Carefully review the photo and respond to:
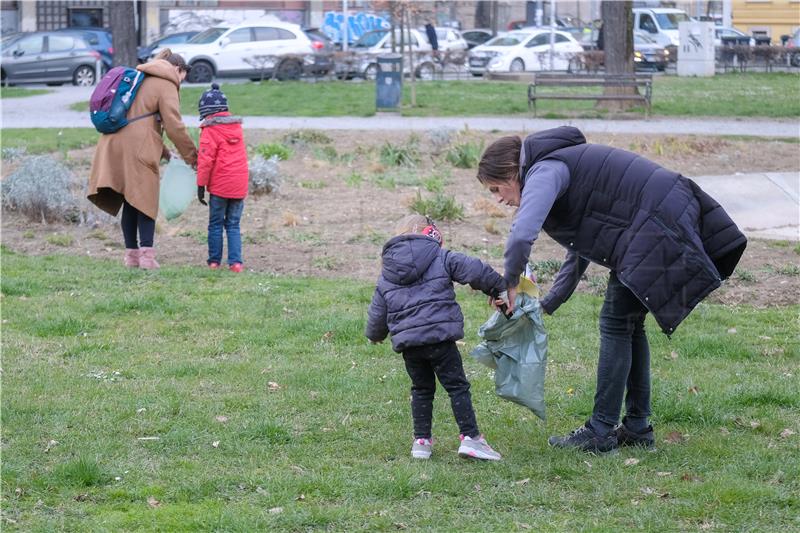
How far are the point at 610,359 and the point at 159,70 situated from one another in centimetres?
499

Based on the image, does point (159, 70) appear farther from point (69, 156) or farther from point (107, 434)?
point (69, 156)

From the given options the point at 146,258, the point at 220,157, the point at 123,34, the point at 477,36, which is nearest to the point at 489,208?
the point at 220,157

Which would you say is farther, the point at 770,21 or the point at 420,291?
the point at 770,21

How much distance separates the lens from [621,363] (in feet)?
16.1

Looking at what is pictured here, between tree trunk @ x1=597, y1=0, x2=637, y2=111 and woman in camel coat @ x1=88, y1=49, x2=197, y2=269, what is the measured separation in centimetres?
1355

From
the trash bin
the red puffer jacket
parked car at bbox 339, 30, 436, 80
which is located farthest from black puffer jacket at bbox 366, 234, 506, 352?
parked car at bbox 339, 30, 436, 80

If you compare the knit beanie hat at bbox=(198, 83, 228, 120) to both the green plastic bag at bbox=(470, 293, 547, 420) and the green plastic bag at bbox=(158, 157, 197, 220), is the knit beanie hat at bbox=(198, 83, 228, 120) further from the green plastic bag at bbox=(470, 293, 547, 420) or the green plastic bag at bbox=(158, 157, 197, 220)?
the green plastic bag at bbox=(470, 293, 547, 420)

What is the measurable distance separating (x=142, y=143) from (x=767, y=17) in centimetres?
4074

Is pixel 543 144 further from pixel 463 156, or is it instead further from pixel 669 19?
pixel 669 19

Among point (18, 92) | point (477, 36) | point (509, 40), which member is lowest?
point (18, 92)

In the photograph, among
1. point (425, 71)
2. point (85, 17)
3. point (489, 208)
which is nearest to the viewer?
point (489, 208)

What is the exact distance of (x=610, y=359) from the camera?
16.2 ft

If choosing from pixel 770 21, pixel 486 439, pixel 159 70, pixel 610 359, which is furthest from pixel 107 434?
pixel 770 21

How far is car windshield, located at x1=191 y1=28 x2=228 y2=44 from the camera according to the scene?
101 feet
